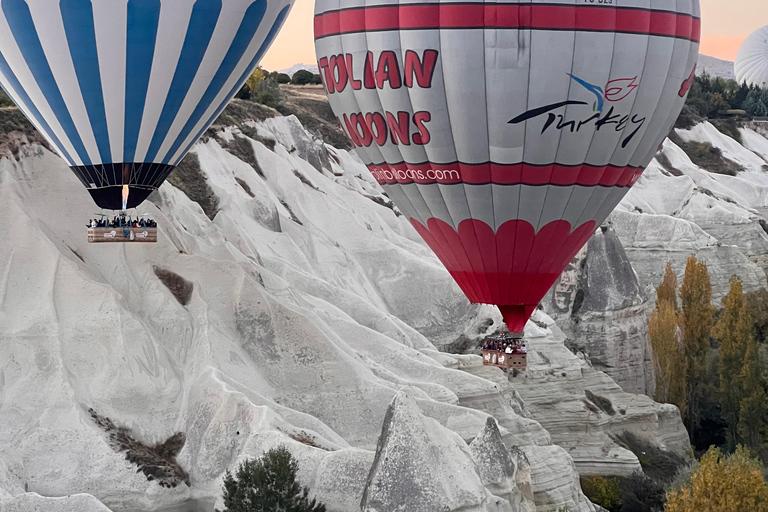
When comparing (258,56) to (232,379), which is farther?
(232,379)

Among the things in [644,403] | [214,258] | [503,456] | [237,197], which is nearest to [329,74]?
[503,456]

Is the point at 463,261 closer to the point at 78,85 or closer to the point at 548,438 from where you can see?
the point at 78,85

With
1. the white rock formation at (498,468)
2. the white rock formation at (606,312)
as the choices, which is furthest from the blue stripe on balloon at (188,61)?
the white rock formation at (606,312)

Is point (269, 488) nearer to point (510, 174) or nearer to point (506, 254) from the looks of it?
point (506, 254)

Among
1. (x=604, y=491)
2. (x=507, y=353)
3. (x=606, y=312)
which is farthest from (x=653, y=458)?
(x=507, y=353)

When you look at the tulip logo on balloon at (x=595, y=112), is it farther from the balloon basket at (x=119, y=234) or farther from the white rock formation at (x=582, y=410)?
the white rock formation at (x=582, y=410)
